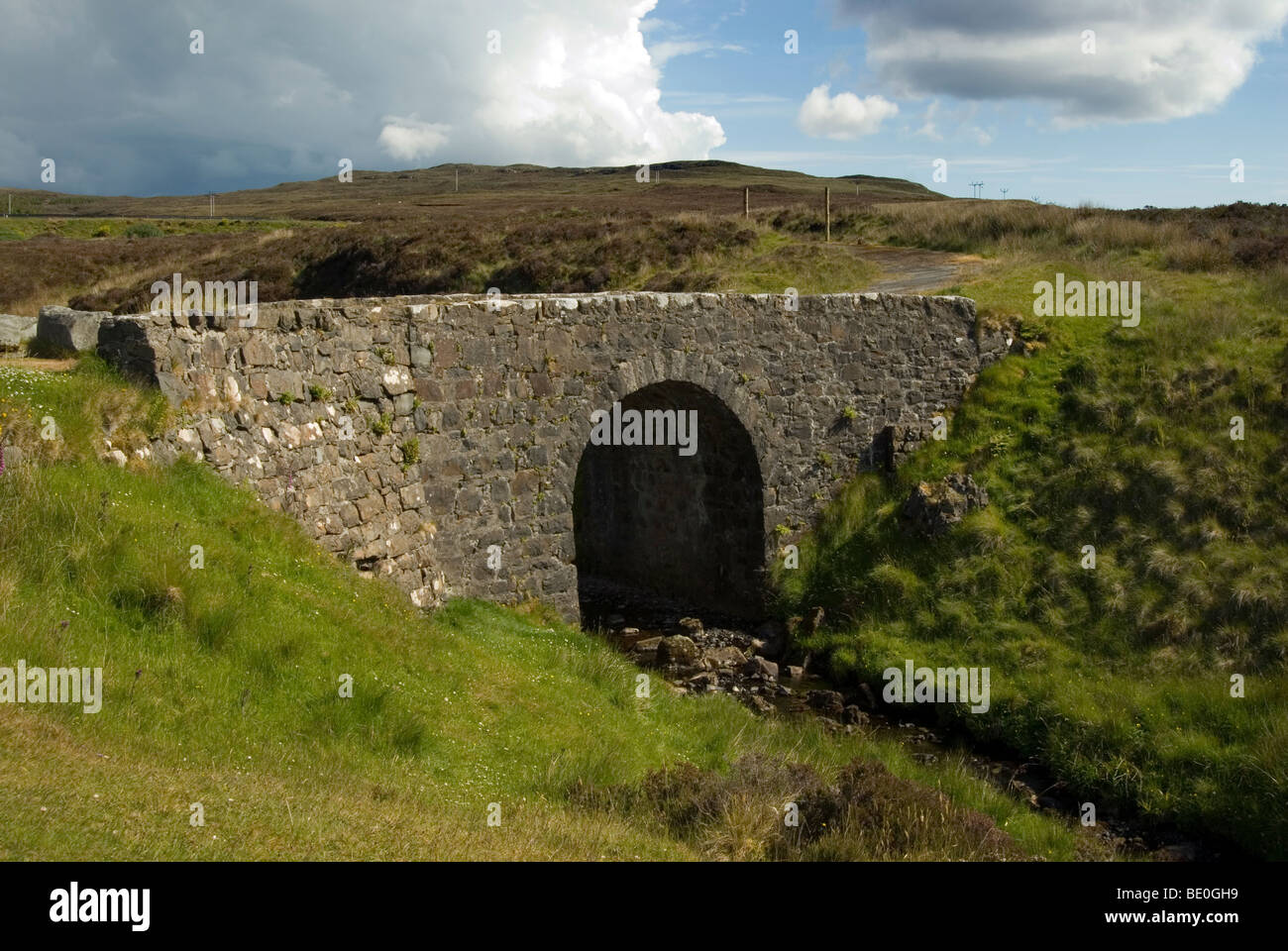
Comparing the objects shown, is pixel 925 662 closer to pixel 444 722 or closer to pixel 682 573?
pixel 682 573

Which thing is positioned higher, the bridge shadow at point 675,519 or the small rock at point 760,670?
the bridge shadow at point 675,519

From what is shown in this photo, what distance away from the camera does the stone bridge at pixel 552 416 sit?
416 inches

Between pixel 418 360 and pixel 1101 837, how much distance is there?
881 centimetres

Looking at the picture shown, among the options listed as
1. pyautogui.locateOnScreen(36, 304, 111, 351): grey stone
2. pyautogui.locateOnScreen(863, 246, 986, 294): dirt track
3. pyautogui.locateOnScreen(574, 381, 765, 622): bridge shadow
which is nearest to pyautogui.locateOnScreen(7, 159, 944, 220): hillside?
pyautogui.locateOnScreen(863, 246, 986, 294): dirt track

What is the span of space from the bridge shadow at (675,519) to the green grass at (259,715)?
6.13 meters

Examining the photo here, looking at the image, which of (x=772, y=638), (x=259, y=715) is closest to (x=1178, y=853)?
(x=772, y=638)

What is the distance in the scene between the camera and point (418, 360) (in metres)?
12.2

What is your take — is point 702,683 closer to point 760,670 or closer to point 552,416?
point 760,670

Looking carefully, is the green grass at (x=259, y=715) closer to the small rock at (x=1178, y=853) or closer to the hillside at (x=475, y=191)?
the small rock at (x=1178, y=853)

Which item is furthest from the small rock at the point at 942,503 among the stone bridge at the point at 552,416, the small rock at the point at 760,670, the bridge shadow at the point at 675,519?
the small rock at the point at 760,670

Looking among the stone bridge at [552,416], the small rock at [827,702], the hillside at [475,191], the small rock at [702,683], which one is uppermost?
the hillside at [475,191]

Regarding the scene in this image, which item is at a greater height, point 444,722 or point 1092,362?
point 1092,362
